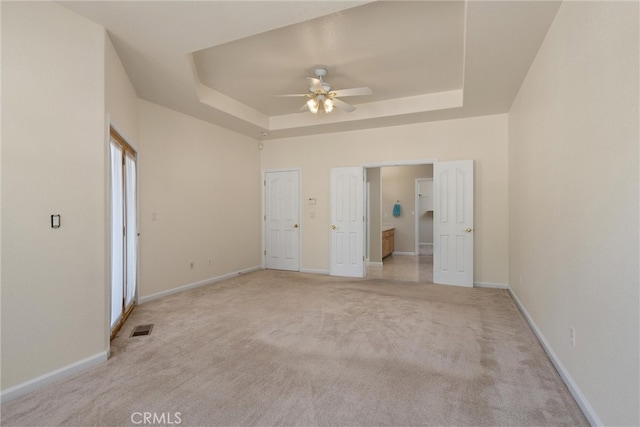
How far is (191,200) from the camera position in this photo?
5.21m

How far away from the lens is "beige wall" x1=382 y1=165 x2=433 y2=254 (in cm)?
923

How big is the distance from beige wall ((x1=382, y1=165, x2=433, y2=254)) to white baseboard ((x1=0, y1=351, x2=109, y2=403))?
7.83 m

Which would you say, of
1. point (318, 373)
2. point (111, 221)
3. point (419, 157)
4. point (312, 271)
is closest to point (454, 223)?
point (419, 157)

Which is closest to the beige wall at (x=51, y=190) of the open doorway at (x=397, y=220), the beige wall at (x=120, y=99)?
the beige wall at (x=120, y=99)

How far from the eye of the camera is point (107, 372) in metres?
2.55

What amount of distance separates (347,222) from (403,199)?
3877 mm

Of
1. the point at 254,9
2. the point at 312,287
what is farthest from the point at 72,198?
the point at 312,287

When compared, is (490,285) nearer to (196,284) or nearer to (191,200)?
(196,284)

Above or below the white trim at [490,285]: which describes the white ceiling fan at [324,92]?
above

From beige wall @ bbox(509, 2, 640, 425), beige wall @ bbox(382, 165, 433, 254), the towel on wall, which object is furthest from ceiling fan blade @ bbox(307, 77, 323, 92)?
the towel on wall

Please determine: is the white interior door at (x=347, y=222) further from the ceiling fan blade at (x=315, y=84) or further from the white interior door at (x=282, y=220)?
the ceiling fan blade at (x=315, y=84)

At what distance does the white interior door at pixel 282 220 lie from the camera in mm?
6645

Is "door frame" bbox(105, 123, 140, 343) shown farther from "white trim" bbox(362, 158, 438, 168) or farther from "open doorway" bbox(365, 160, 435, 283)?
"open doorway" bbox(365, 160, 435, 283)

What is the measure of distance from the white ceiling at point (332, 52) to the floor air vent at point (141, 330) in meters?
2.84
